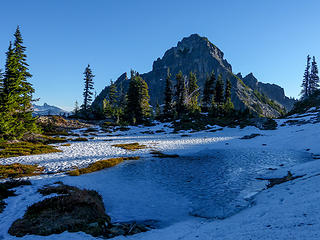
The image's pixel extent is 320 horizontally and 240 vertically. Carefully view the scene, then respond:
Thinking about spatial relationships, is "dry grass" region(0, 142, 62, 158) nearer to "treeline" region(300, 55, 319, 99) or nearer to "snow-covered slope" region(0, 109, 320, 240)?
"snow-covered slope" region(0, 109, 320, 240)

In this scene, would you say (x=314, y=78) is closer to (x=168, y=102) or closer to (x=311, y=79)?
(x=311, y=79)

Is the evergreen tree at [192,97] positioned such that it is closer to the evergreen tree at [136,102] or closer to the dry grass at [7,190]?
the evergreen tree at [136,102]

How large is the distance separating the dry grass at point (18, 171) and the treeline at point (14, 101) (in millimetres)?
10252

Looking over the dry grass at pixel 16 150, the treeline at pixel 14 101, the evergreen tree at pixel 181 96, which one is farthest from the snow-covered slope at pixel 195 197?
the evergreen tree at pixel 181 96

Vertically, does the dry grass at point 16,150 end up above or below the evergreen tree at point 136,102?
below

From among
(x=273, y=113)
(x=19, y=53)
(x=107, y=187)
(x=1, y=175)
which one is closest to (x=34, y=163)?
(x=1, y=175)

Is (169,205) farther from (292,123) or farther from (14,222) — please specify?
(292,123)

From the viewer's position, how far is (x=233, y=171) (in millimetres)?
13227

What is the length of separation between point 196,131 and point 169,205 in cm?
3573

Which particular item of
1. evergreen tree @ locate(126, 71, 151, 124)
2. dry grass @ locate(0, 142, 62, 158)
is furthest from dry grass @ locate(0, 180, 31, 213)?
evergreen tree @ locate(126, 71, 151, 124)

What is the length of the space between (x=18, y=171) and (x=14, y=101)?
14.4 metres

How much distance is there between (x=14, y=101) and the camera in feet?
72.6

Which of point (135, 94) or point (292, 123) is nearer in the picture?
point (292, 123)

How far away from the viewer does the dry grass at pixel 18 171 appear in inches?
449
